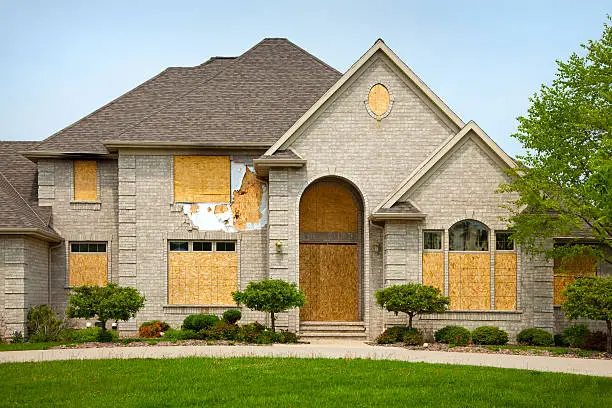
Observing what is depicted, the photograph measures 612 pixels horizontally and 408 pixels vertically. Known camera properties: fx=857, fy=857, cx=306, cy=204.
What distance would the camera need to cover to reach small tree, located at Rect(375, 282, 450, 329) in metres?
24.2

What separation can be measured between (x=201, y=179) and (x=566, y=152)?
11777mm

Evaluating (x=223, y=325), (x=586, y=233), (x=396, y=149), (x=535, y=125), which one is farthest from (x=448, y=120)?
(x=223, y=325)

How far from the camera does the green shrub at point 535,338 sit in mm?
25234

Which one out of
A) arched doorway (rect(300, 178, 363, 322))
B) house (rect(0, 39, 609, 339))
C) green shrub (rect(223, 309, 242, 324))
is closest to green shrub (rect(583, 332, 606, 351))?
house (rect(0, 39, 609, 339))

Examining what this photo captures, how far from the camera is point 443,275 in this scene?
86.2ft

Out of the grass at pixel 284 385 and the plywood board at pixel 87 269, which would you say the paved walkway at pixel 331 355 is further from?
the plywood board at pixel 87 269

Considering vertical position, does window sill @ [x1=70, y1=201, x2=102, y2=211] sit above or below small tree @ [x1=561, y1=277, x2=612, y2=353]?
above

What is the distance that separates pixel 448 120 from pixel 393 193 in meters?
3.22

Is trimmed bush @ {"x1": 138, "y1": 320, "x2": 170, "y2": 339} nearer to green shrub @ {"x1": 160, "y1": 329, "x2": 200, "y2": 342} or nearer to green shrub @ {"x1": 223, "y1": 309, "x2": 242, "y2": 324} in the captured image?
green shrub @ {"x1": 223, "y1": 309, "x2": 242, "y2": 324}

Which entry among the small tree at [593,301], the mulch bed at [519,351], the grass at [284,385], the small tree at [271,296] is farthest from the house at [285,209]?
the grass at [284,385]

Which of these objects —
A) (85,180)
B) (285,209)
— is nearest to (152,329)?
(285,209)

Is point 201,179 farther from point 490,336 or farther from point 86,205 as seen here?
point 490,336

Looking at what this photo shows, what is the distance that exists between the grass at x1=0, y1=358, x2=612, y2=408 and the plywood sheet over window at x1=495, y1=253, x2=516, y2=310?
9668 millimetres

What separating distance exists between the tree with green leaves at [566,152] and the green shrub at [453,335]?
3.16 m
